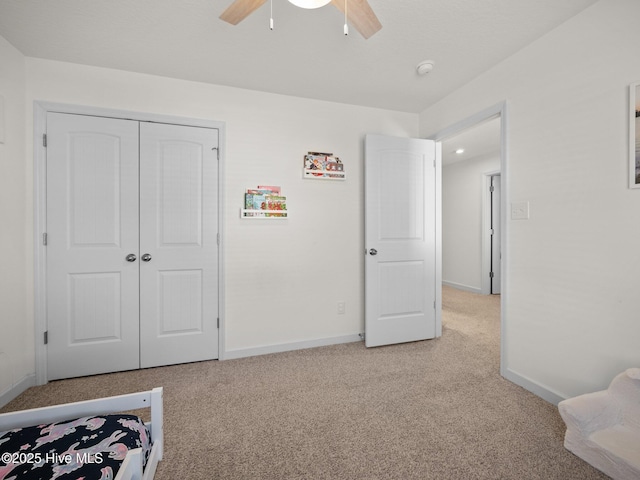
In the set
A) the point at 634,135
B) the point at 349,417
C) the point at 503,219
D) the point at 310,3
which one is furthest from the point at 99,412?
the point at 634,135

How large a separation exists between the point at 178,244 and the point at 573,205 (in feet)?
9.42

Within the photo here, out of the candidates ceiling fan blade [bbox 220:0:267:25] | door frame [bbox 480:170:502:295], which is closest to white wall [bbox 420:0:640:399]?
ceiling fan blade [bbox 220:0:267:25]

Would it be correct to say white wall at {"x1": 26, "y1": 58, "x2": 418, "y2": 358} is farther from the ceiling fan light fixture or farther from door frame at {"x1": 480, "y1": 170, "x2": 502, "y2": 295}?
door frame at {"x1": 480, "y1": 170, "x2": 502, "y2": 295}

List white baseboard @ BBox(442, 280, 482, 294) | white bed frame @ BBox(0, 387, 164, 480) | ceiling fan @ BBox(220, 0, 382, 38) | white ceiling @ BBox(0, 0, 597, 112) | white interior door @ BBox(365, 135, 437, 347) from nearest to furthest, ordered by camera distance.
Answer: white bed frame @ BBox(0, 387, 164, 480)
ceiling fan @ BBox(220, 0, 382, 38)
white ceiling @ BBox(0, 0, 597, 112)
white interior door @ BBox(365, 135, 437, 347)
white baseboard @ BBox(442, 280, 482, 294)

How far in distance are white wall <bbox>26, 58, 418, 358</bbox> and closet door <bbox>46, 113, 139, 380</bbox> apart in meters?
0.35

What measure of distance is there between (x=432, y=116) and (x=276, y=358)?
9.32 ft

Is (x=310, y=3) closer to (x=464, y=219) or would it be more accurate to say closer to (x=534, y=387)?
(x=534, y=387)

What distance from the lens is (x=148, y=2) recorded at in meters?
1.71

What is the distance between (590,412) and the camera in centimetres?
147

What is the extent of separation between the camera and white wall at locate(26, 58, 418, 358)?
2600 mm

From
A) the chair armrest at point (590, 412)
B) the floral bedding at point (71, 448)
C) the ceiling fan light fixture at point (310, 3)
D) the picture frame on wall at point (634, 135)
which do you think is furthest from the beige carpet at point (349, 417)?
the ceiling fan light fixture at point (310, 3)

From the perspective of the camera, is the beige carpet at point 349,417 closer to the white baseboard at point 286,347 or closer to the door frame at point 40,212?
the white baseboard at point 286,347

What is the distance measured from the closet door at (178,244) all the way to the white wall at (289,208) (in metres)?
0.15

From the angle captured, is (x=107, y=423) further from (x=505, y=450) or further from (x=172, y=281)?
(x=505, y=450)
